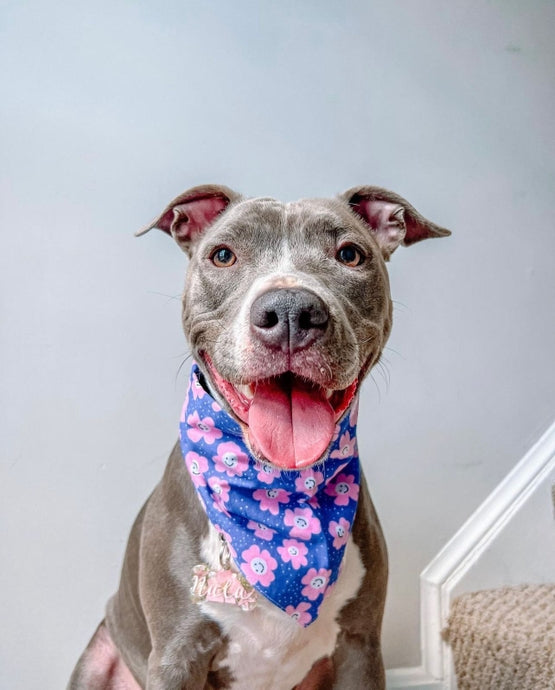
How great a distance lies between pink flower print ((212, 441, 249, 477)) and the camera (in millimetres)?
1739

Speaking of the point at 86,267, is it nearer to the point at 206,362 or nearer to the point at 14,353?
the point at 14,353

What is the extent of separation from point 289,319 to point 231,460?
458 millimetres

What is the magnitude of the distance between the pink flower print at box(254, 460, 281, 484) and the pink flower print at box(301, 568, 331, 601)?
22 cm

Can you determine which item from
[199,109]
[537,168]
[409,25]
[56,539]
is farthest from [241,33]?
[56,539]

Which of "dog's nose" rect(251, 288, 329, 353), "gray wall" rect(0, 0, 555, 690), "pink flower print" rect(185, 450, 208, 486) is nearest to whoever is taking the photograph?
"dog's nose" rect(251, 288, 329, 353)

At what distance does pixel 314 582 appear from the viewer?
167 centimetres

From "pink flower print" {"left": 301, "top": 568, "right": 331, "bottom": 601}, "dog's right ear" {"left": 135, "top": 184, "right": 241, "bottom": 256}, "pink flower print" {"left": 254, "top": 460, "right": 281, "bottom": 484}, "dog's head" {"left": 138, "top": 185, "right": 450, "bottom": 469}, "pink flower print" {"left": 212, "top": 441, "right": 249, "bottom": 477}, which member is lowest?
"pink flower print" {"left": 301, "top": 568, "right": 331, "bottom": 601}

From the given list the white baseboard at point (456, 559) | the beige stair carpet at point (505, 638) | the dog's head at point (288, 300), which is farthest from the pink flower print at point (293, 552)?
the white baseboard at point (456, 559)

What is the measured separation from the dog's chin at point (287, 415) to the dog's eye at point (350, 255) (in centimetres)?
31

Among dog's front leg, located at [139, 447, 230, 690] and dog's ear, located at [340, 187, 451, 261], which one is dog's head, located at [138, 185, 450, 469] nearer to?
dog's ear, located at [340, 187, 451, 261]

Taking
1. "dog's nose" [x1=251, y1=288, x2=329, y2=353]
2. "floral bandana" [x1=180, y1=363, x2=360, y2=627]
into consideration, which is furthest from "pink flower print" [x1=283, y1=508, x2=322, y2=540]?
"dog's nose" [x1=251, y1=288, x2=329, y2=353]

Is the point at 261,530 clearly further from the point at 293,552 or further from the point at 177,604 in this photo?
the point at 177,604

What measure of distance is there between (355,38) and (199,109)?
0.66 metres

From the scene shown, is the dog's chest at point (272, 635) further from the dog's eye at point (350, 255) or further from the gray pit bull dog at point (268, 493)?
the dog's eye at point (350, 255)
